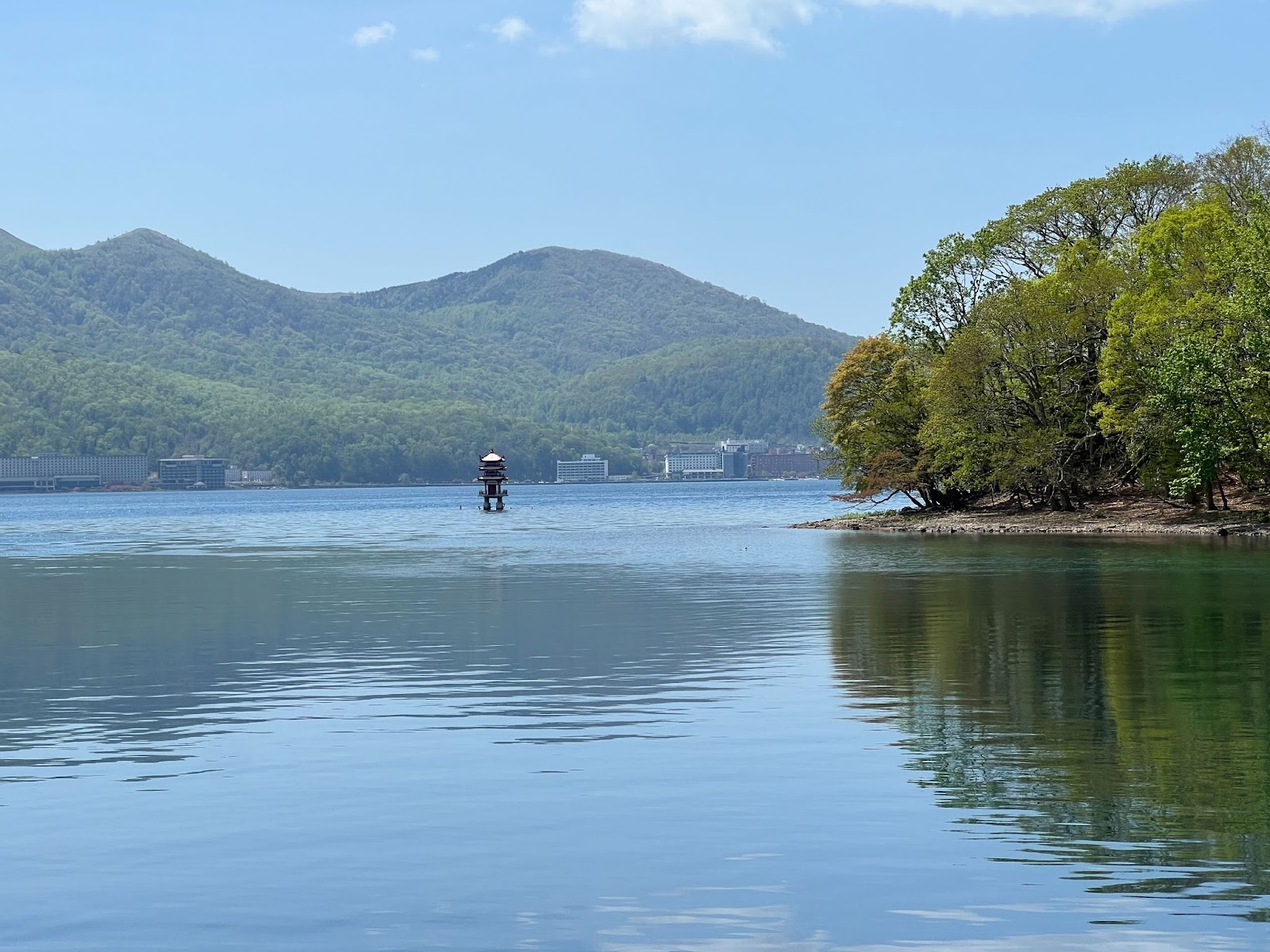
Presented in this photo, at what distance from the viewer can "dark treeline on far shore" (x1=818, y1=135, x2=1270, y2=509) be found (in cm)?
7106

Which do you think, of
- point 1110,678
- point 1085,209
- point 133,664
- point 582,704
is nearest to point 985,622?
point 1110,678

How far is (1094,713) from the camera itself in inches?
826

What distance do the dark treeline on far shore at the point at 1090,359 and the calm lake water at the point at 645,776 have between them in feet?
99.3

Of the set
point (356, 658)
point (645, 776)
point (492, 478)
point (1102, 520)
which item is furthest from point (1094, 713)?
point (492, 478)

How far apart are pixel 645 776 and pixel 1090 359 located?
75.5 m

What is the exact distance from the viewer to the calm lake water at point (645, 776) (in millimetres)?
11469

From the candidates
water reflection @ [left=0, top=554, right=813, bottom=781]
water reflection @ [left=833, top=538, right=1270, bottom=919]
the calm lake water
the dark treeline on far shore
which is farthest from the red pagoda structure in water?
the calm lake water

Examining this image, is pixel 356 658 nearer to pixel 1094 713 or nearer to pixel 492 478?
pixel 1094 713

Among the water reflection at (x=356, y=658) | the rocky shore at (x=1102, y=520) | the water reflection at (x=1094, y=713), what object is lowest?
the water reflection at (x=356, y=658)

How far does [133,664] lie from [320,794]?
1466cm

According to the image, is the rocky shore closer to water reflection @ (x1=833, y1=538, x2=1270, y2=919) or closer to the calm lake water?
water reflection @ (x1=833, y1=538, x2=1270, y2=919)

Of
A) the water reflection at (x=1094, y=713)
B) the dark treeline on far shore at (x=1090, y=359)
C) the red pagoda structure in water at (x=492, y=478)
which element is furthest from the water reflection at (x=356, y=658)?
the red pagoda structure in water at (x=492, y=478)

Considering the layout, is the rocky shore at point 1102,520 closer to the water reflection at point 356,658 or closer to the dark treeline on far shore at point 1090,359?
the dark treeline on far shore at point 1090,359

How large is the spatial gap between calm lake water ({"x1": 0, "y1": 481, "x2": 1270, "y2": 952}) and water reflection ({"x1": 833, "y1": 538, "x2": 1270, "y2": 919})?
2.8 inches
